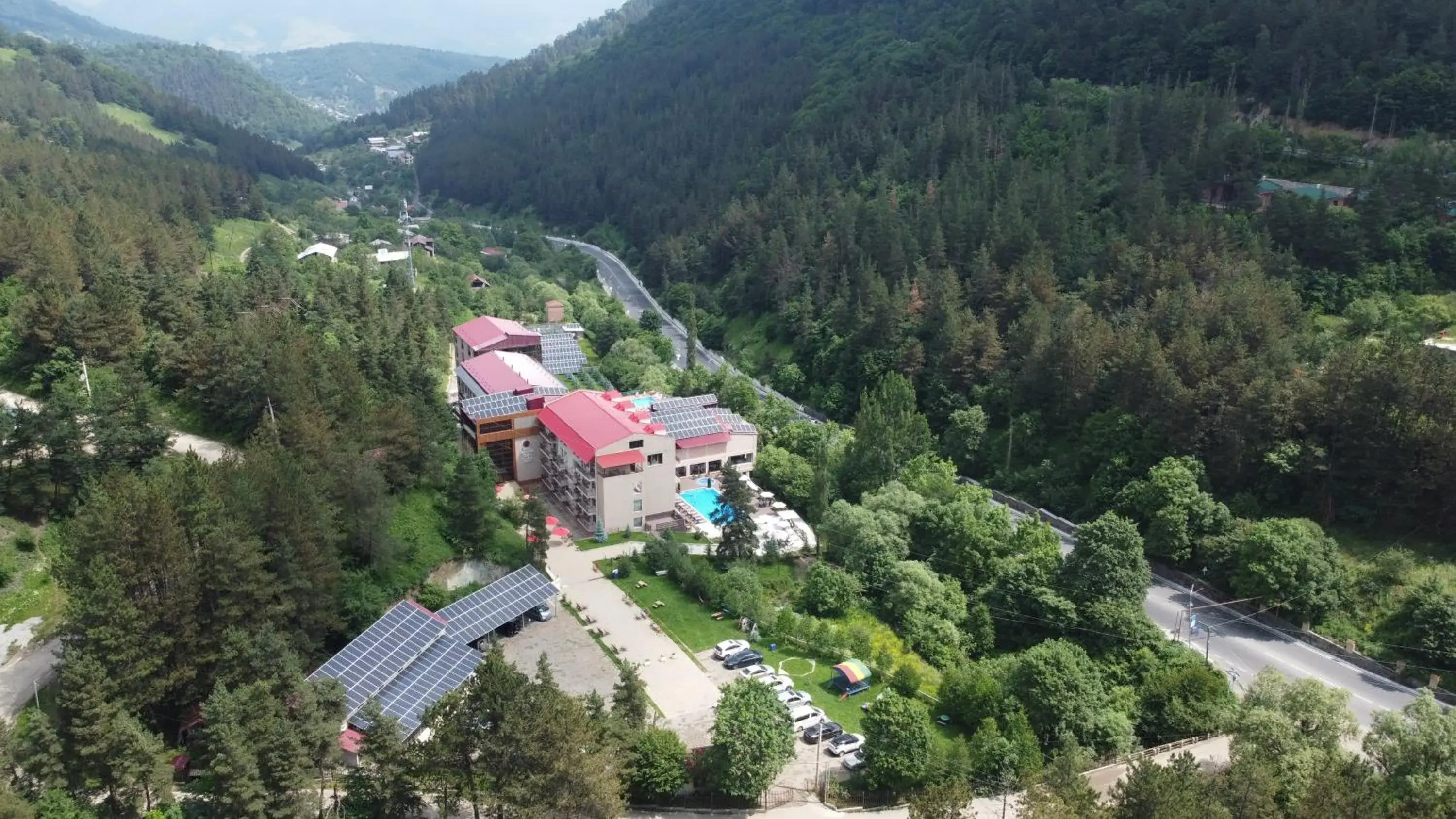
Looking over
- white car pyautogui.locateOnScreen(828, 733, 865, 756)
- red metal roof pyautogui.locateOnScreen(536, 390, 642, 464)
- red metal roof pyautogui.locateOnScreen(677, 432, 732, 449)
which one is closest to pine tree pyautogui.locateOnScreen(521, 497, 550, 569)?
red metal roof pyautogui.locateOnScreen(536, 390, 642, 464)

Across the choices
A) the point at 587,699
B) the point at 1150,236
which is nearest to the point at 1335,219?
the point at 1150,236

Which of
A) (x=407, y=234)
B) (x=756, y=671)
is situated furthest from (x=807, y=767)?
(x=407, y=234)

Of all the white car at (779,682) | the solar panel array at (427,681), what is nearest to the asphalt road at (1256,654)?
the white car at (779,682)

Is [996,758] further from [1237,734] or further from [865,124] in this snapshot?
[865,124]

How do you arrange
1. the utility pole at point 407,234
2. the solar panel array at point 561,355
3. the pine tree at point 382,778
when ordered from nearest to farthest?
the pine tree at point 382,778 → the solar panel array at point 561,355 → the utility pole at point 407,234

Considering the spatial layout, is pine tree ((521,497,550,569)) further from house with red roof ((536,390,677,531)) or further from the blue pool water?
the blue pool water

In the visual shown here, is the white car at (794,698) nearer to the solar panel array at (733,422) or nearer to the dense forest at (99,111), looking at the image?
the solar panel array at (733,422)

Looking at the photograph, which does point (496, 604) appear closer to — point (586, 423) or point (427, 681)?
point (427, 681)
